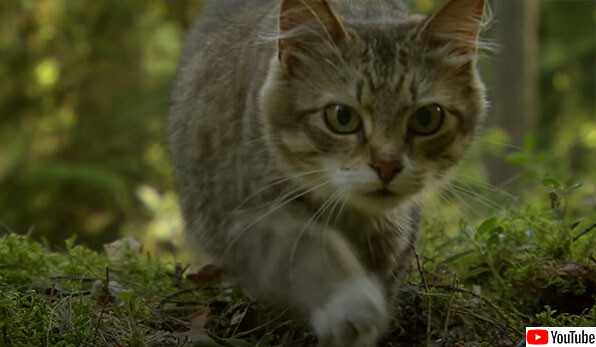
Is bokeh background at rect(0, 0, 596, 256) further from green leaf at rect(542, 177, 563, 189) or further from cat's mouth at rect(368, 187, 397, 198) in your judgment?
cat's mouth at rect(368, 187, 397, 198)

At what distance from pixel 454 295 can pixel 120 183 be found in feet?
17.8

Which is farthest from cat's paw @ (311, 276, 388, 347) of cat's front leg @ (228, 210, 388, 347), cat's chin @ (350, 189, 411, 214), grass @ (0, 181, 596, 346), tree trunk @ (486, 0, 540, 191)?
tree trunk @ (486, 0, 540, 191)

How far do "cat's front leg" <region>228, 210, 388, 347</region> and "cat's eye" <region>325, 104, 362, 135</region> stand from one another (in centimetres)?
31

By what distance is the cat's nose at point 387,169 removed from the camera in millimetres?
2502

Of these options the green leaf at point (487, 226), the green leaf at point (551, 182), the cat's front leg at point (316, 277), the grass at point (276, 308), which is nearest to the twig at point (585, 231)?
the grass at point (276, 308)

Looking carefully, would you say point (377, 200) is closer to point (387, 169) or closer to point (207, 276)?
point (387, 169)

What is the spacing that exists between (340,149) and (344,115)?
11 centimetres

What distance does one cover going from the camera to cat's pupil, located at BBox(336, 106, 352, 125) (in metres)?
2.62

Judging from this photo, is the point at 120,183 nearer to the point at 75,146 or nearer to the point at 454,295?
the point at 75,146

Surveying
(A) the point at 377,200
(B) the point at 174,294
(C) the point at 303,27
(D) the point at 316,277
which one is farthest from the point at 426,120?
(B) the point at 174,294

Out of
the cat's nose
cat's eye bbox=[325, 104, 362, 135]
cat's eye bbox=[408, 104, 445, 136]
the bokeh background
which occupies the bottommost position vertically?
the bokeh background

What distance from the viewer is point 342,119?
2.63 metres

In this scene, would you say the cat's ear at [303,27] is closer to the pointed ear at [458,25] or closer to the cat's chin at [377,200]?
the pointed ear at [458,25]

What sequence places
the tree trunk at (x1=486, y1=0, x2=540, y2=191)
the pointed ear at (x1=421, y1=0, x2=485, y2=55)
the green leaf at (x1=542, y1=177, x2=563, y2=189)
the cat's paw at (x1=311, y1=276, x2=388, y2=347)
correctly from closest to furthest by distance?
the cat's paw at (x1=311, y1=276, x2=388, y2=347) < the pointed ear at (x1=421, y1=0, x2=485, y2=55) < the green leaf at (x1=542, y1=177, x2=563, y2=189) < the tree trunk at (x1=486, y1=0, x2=540, y2=191)
